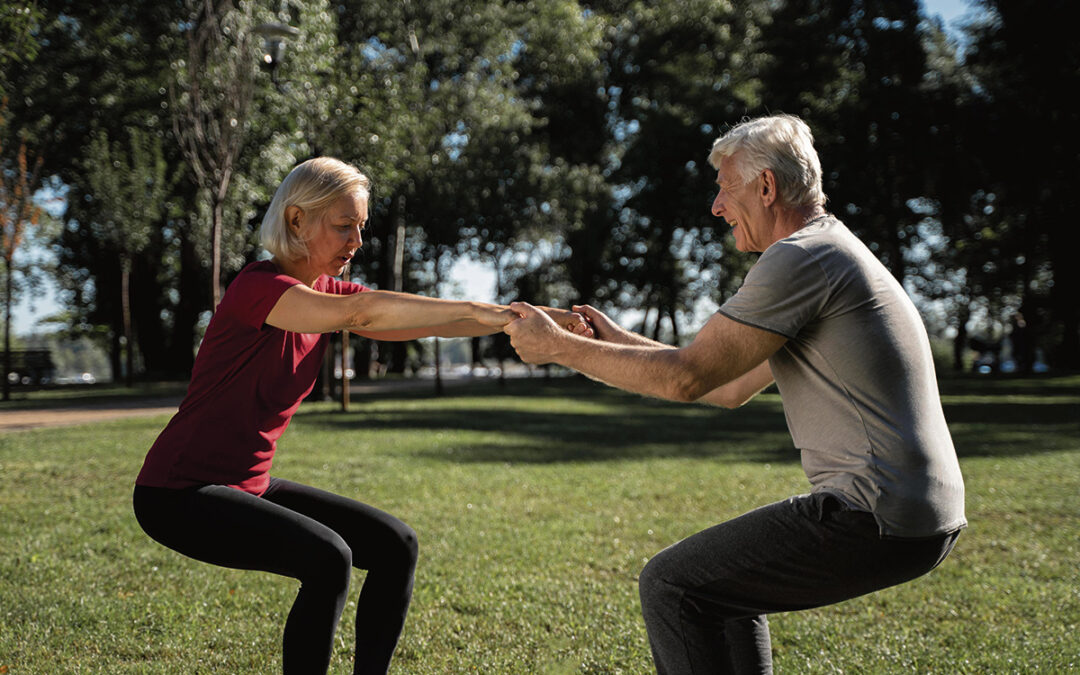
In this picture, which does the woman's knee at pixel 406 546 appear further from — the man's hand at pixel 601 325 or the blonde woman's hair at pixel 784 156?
the blonde woman's hair at pixel 784 156

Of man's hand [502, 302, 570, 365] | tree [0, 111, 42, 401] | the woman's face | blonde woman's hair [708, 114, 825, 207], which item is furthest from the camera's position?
tree [0, 111, 42, 401]

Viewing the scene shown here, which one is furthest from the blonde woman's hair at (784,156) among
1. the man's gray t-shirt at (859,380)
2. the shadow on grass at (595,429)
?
the shadow on grass at (595,429)

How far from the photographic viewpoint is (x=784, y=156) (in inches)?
109

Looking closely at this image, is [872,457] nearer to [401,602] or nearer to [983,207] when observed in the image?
[401,602]

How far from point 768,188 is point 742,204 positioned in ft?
0.42

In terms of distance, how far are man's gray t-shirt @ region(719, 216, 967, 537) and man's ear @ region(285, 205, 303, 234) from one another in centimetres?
172

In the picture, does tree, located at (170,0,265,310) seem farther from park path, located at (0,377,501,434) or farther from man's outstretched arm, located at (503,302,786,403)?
man's outstretched arm, located at (503,302,786,403)

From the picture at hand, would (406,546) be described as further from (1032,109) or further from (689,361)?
→ (1032,109)

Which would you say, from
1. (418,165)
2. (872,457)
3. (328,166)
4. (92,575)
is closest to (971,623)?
(872,457)

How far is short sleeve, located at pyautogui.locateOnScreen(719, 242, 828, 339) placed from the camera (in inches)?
99.1

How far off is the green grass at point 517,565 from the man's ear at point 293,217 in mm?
2540

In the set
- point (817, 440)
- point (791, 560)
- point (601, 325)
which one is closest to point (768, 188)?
point (817, 440)

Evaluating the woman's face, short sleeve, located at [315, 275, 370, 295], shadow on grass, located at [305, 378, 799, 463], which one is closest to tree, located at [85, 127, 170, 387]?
shadow on grass, located at [305, 378, 799, 463]

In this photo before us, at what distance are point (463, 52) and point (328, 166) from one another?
29.1m
